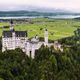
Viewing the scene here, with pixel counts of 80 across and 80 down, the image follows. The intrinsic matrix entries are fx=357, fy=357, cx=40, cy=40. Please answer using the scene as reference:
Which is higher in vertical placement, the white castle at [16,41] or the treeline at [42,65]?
the white castle at [16,41]

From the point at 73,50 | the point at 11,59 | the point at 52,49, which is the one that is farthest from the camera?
the point at 73,50

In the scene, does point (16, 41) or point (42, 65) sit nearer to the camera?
point (42, 65)

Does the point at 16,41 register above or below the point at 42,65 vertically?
above

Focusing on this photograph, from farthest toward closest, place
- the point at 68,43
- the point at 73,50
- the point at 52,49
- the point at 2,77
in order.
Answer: the point at 68,43
the point at 73,50
the point at 52,49
the point at 2,77

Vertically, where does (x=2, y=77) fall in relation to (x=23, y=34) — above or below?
below

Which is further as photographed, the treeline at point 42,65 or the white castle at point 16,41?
the white castle at point 16,41

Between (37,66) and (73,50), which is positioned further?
(73,50)

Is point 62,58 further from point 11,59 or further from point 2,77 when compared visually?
point 2,77

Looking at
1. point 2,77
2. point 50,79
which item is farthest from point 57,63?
point 2,77
